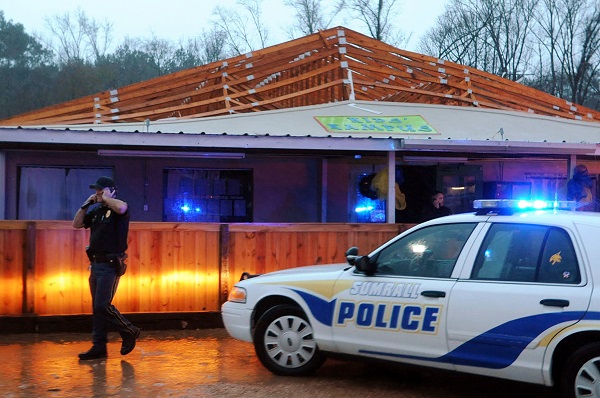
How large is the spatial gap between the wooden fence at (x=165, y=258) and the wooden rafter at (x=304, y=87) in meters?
4.22

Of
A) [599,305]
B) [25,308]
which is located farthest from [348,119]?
[599,305]

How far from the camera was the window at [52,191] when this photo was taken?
1316 centimetres

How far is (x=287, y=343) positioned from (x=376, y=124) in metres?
6.62

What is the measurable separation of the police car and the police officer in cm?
127

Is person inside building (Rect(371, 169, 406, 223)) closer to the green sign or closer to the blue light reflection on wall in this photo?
the blue light reflection on wall

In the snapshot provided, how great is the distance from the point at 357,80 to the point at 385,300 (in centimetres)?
935

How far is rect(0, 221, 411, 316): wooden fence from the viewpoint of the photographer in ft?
30.0

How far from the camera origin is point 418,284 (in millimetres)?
6285

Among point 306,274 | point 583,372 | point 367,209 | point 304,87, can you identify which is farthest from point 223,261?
point 304,87

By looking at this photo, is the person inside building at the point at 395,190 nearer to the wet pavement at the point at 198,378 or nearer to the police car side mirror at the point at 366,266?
the wet pavement at the point at 198,378

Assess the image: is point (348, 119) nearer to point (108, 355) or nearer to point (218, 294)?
point (218, 294)

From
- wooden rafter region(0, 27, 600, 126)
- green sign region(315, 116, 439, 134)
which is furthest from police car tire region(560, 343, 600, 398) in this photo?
wooden rafter region(0, 27, 600, 126)

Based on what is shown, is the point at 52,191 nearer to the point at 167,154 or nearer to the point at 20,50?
the point at 167,154

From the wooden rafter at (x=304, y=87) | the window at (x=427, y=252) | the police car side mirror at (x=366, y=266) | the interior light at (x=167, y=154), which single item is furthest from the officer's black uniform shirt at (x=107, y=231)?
the wooden rafter at (x=304, y=87)
